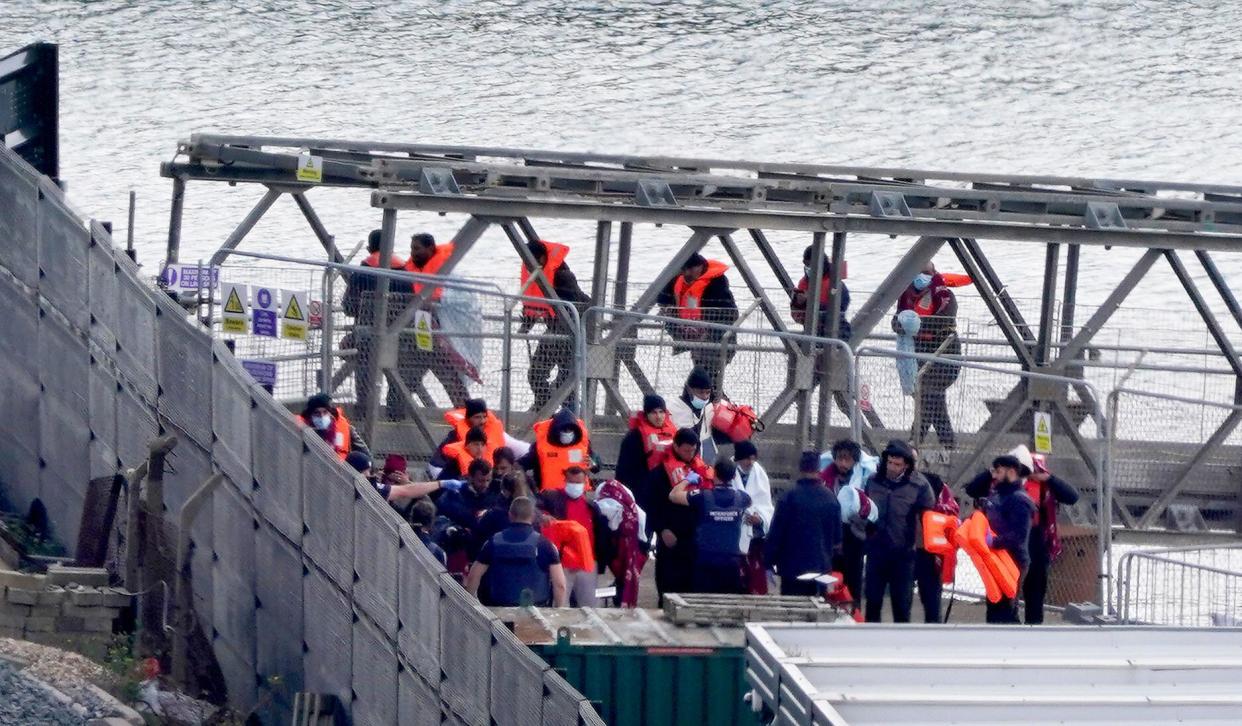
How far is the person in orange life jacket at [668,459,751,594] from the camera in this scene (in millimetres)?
12805

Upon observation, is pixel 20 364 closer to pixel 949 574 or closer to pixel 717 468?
pixel 717 468

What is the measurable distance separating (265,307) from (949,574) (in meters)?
5.26

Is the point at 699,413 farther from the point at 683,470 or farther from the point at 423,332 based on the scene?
the point at 423,332

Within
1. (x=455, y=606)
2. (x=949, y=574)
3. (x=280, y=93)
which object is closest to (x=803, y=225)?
(x=949, y=574)

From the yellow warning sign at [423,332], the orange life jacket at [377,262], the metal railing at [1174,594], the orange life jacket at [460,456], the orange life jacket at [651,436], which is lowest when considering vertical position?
the metal railing at [1174,594]

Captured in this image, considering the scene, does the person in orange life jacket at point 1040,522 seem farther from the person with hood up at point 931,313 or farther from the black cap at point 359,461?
the black cap at point 359,461

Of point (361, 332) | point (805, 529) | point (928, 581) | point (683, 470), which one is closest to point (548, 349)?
point (361, 332)

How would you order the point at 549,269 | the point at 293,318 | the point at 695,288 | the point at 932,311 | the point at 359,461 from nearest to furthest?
the point at 359,461, the point at 293,318, the point at 549,269, the point at 695,288, the point at 932,311

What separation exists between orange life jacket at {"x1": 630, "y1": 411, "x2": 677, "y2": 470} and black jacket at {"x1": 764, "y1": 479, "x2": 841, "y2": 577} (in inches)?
44.5

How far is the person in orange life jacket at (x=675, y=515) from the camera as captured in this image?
13250 millimetres

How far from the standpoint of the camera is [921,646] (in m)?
7.89

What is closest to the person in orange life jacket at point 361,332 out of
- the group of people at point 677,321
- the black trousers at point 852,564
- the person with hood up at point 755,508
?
the group of people at point 677,321

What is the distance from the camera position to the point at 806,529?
12.7 m

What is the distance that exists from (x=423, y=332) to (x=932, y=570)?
4.29 metres
